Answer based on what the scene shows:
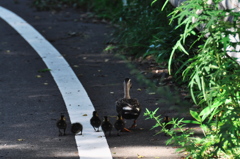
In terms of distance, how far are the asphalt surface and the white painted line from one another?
3.6 inches

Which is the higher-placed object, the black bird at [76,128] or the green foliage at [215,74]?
the green foliage at [215,74]

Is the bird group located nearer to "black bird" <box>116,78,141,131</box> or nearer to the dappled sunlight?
"black bird" <box>116,78,141,131</box>

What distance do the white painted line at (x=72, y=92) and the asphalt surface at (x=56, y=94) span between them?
0.09 meters

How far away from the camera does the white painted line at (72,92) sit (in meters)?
5.74

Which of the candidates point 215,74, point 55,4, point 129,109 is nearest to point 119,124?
point 129,109

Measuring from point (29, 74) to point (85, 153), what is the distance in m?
3.92

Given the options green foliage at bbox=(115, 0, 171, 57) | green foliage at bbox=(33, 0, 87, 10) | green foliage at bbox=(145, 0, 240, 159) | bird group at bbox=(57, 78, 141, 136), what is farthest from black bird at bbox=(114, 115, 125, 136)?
green foliage at bbox=(33, 0, 87, 10)

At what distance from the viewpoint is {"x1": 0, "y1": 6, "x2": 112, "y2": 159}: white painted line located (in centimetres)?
574

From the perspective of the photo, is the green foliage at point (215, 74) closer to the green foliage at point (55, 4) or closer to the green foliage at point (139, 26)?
the green foliage at point (139, 26)

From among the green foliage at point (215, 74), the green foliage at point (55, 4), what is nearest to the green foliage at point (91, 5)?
the green foliage at point (55, 4)

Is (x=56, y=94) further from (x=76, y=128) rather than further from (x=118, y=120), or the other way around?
(x=118, y=120)

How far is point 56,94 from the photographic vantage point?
313 inches

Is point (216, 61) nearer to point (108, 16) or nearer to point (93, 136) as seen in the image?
point (93, 136)

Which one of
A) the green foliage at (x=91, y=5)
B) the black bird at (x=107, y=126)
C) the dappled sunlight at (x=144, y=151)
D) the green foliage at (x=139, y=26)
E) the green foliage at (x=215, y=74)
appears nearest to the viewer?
the green foliage at (x=215, y=74)
